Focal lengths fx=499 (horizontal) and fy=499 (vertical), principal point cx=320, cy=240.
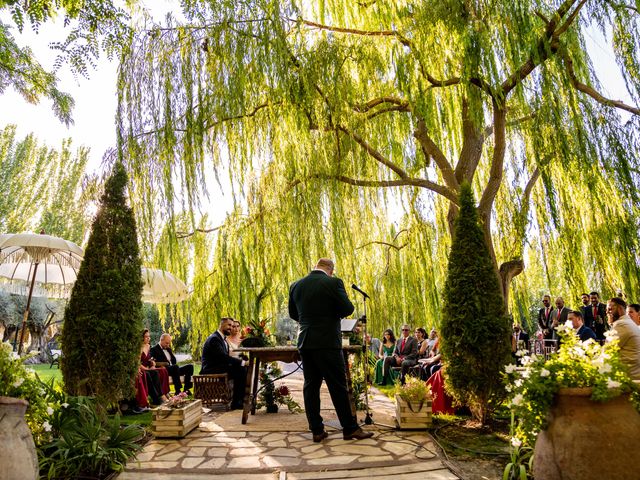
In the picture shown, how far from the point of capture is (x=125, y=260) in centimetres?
508

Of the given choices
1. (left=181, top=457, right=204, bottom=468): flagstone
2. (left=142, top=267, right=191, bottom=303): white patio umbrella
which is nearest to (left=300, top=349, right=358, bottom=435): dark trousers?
(left=181, top=457, right=204, bottom=468): flagstone

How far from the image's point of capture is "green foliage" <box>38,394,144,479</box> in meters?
3.37

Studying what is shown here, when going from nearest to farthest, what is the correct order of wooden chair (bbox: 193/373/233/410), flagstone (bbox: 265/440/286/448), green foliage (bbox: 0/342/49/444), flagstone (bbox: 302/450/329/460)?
green foliage (bbox: 0/342/49/444) < flagstone (bbox: 302/450/329/460) < flagstone (bbox: 265/440/286/448) < wooden chair (bbox: 193/373/233/410)

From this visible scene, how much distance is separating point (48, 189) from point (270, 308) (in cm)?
1945

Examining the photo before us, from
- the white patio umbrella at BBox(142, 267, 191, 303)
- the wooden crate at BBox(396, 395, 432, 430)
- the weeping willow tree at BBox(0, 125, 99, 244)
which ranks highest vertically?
the weeping willow tree at BBox(0, 125, 99, 244)

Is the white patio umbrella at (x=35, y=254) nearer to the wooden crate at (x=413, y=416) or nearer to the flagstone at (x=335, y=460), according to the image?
the flagstone at (x=335, y=460)

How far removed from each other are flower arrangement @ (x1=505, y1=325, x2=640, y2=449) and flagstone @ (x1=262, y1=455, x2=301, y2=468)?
1684 mm

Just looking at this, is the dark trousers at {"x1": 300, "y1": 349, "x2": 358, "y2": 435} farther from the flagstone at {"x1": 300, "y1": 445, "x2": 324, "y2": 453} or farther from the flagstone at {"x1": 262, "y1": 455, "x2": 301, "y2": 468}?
the flagstone at {"x1": 262, "y1": 455, "x2": 301, "y2": 468}

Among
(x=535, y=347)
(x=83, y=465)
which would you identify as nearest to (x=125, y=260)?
(x=83, y=465)

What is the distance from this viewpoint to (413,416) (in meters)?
4.95

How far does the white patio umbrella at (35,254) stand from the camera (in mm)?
6037

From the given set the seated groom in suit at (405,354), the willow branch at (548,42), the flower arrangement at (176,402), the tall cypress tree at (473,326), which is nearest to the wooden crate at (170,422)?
the flower arrangement at (176,402)

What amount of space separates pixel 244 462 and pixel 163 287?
419 cm

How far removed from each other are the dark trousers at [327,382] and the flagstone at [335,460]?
1.77 feet
